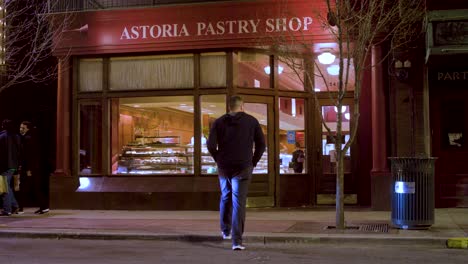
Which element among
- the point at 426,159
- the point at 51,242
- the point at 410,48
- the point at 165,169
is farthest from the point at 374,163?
the point at 51,242

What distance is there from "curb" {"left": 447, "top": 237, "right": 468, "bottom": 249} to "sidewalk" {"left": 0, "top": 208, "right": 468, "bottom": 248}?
42 mm

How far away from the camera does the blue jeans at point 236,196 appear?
762 centimetres

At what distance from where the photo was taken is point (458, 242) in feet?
25.9

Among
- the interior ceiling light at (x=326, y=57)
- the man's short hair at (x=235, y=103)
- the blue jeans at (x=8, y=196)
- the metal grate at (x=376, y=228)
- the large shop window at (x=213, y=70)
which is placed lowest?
the metal grate at (x=376, y=228)

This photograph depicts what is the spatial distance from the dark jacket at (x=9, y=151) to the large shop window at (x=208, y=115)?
3622 mm

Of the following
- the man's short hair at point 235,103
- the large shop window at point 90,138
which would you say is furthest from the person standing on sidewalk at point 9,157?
the man's short hair at point 235,103

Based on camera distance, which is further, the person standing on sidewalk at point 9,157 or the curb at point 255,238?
the person standing on sidewalk at point 9,157

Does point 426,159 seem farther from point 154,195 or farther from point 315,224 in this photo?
point 154,195

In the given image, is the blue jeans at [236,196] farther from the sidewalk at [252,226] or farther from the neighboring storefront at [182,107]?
the neighboring storefront at [182,107]

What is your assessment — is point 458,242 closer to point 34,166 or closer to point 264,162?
point 264,162

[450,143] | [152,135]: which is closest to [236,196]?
[152,135]

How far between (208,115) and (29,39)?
15.4ft

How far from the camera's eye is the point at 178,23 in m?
12.7

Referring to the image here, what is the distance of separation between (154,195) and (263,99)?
9.81ft
